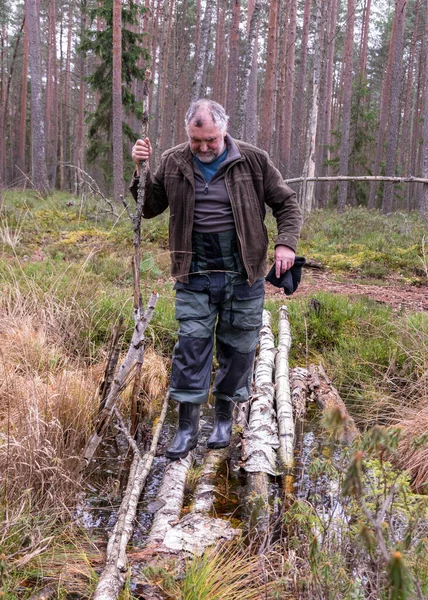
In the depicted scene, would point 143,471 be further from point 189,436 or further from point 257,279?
point 257,279

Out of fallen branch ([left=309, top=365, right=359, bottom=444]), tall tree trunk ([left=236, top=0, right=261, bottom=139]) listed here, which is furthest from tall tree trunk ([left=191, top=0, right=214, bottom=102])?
fallen branch ([left=309, top=365, right=359, bottom=444])

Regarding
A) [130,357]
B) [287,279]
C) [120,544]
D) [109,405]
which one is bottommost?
[120,544]

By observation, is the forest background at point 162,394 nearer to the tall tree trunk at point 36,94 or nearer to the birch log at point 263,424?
the birch log at point 263,424

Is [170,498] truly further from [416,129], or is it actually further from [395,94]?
[416,129]

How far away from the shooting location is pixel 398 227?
44.5 feet

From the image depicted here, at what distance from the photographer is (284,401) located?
14.5 feet

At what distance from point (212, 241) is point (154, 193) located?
1.92ft

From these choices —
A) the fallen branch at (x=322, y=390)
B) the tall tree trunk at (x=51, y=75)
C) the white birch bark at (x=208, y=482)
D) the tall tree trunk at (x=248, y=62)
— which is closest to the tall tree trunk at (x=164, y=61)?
the tall tree trunk at (x=51, y=75)

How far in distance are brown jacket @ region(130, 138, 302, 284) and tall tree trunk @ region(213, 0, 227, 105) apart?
2523cm

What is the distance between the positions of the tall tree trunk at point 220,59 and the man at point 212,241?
25.3m

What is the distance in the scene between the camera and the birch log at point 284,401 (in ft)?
12.2

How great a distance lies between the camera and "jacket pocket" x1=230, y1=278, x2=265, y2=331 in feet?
12.2

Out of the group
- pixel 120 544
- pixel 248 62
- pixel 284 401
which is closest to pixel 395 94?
pixel 248 62

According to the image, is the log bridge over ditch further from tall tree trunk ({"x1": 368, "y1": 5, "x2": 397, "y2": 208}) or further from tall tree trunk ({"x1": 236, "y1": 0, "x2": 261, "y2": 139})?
tall tree trunk ({"x1": 368, "y1": 5, "x2": 397, "y2": 208})
